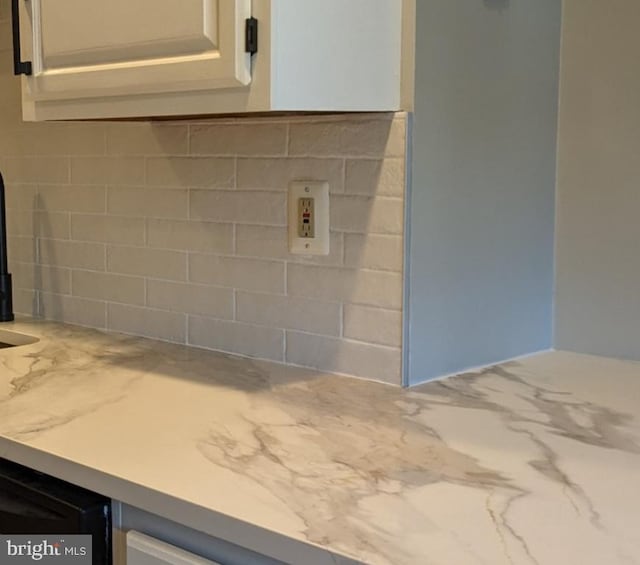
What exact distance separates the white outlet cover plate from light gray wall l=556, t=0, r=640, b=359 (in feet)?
1.54

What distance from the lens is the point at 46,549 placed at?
1096 millimetres

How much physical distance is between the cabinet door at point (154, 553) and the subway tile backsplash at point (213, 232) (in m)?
0.53

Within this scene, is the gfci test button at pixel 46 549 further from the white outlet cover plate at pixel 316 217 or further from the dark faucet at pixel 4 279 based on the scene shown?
the dark faucet at pixel 4 279

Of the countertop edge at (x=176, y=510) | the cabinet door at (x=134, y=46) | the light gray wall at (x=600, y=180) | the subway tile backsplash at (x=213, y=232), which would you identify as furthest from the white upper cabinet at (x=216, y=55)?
the countertop edge at (x=176, y=510)

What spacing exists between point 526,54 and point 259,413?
2.63 ft

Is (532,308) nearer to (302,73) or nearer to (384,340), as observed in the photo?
(384,340)

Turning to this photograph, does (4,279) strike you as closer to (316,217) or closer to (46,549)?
(316,217)

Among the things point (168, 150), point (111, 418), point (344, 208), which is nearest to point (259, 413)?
point (111, 418)

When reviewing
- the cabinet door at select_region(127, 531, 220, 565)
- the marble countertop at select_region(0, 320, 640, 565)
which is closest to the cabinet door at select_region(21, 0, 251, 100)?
the marble countertop at select_region(0, 320, 640, 565)

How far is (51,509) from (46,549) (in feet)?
0.16

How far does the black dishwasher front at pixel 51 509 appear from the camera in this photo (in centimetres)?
107

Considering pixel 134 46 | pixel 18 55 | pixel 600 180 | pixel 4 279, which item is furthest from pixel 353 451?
pixel 4 279

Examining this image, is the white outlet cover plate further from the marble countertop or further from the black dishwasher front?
the black dishwasher front

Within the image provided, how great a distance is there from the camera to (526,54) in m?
1.54
